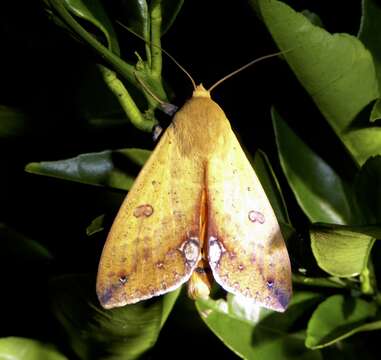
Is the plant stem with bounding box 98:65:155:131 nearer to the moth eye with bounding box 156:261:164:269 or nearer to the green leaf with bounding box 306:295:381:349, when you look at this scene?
the moth eye with bounding box 156:261:164:269

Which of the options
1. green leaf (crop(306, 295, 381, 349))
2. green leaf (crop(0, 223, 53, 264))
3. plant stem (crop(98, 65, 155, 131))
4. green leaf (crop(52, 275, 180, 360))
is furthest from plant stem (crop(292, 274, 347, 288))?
green leaf (crop(0, 223, 53, 264))

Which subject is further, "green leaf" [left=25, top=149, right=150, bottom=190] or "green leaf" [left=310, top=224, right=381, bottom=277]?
"green leaf" [left=25, top=149, right=150, bottom=190]

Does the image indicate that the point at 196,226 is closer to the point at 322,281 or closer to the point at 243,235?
the point at 243,235

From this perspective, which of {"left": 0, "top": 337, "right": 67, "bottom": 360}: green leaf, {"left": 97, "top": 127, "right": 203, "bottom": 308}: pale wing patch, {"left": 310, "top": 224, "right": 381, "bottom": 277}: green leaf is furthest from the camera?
{"left": 0, "top": 337, "right": 67, "bottom": 360}: green leaf

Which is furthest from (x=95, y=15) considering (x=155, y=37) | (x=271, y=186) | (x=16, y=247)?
(x=16, y=247)

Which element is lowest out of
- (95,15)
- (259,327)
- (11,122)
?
(259,327)

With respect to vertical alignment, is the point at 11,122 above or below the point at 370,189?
above

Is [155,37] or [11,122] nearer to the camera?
[155,37]

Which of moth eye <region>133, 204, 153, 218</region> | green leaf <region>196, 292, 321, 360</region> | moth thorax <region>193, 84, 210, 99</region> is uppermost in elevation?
moth thorax <region>193, 84, 210, 99</region>

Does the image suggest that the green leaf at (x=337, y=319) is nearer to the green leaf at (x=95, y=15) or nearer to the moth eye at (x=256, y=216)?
the moth eye at (x=256, y=216)
